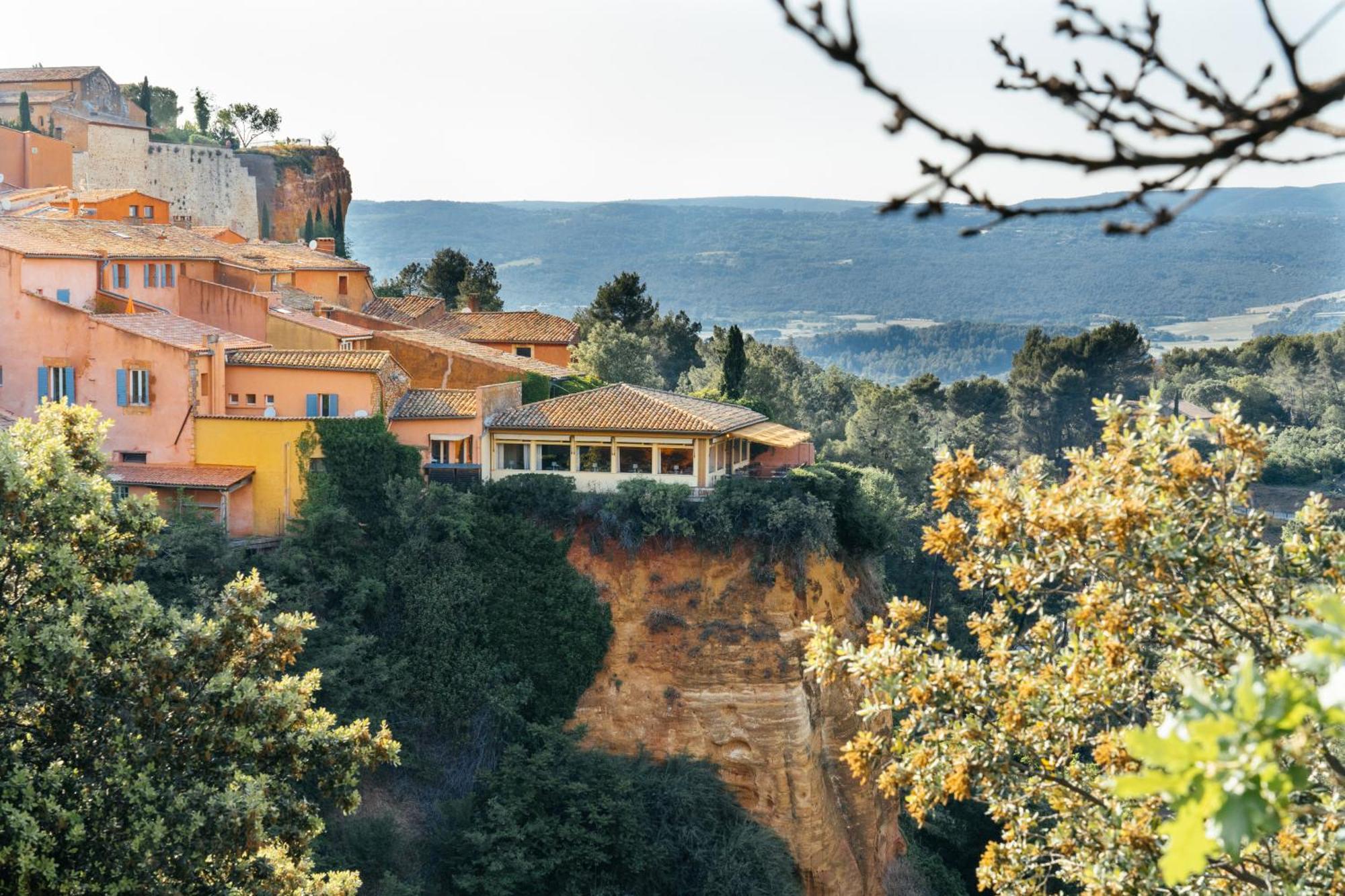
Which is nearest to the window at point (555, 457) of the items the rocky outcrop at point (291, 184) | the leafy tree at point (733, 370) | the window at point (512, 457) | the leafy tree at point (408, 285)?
the window at point (512, 457)

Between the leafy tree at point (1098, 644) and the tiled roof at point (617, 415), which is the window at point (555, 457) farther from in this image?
the leafy tree at point (1098, 644)

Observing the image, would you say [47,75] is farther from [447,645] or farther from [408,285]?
[447,645]

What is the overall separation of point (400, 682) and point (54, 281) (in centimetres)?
970

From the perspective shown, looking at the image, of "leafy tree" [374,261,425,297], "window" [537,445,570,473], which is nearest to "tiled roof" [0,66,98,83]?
"leafy tree" [374,261,425,297]

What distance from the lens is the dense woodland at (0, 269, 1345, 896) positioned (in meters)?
11.5

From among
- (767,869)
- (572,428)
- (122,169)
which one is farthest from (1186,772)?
(122,169)

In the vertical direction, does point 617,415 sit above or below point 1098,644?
above

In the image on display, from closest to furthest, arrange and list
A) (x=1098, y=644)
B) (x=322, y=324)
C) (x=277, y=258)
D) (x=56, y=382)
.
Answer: (x=1098, y=644)
(x=56, y=382)
(x=322, y=324)
(x=277, y=258)

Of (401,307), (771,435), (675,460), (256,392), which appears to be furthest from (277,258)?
(675,460)

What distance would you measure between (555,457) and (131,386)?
7273 mm

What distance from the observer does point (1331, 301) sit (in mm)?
138875

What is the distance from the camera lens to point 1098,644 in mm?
9305

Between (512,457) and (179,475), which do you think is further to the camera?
(512,457)

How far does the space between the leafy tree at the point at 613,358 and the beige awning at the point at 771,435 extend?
770 cm
